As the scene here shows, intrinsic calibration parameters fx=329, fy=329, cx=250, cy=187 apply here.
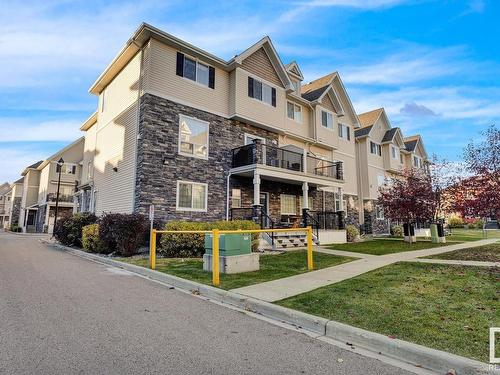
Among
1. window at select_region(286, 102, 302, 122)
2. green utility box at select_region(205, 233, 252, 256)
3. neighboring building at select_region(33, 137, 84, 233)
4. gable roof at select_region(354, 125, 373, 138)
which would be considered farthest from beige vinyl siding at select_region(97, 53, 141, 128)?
neighboring building at select_region(33, 137, 84, 233)

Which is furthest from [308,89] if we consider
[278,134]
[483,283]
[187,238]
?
[483,283]

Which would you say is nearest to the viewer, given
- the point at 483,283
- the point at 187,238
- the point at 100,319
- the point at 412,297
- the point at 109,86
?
the point at 100,319

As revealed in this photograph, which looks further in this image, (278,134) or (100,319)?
(278,134)

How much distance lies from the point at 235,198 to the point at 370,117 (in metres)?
20.7

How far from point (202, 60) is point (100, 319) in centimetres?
1500

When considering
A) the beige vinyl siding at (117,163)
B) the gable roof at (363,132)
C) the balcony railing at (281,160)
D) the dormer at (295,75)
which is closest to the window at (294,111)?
the dormer at (295,75)

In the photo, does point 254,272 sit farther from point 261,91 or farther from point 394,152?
point 394,152

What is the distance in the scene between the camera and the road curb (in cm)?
353

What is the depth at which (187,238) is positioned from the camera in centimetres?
1291

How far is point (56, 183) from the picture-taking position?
4016 cm

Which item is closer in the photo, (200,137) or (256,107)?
(200,137)

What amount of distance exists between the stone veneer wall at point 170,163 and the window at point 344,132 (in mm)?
12700

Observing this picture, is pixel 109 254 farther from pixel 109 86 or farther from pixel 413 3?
pixel 413 3

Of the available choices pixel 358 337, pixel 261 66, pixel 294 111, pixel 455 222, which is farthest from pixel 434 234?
pixel 455 222
